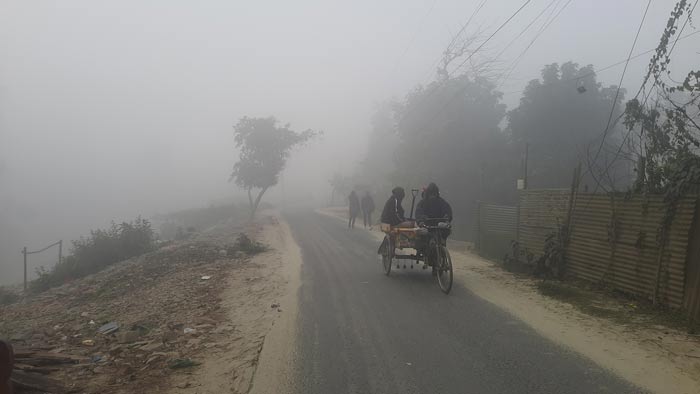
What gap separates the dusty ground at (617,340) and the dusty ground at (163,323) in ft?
11.8

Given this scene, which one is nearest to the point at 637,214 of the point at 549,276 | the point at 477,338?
the point at 549,276

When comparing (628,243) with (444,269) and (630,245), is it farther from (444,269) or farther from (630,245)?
(444,269)

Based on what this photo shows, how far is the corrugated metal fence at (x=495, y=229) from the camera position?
38.2ft

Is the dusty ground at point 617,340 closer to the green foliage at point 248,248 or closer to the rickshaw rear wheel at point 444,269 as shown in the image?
the rickshaw rear wheel at point 444,269

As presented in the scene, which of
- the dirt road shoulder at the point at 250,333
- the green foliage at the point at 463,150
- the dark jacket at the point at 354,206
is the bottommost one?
the dirt road shoulder at the point at 250,333

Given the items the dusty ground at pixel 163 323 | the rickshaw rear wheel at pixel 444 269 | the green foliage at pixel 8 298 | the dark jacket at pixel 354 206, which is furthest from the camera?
the dark jacket at pixel 354 206

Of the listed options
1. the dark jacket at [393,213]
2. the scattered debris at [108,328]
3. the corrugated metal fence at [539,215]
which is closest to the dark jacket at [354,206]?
the corrugated metal fence at [539,215]

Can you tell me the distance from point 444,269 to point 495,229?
204 inches

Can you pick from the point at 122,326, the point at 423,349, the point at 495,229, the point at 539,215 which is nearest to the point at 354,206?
the point at 495,229

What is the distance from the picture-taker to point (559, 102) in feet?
88.7

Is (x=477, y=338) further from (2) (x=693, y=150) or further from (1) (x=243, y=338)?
(2) (x=693, y=150)

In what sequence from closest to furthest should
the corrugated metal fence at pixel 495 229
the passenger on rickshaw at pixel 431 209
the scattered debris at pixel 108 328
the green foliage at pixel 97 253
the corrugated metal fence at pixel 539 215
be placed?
the scattered debris at pixel 108 328, the passenger on rickshaw at pixel 431 209, the corrugated metal fence at pixel 539 215, the corrugated metal fence at pixel 495 229, the green foliage at pixel 97 253

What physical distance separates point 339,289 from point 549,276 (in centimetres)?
425

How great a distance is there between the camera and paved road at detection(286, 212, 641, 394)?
4.21 metres
